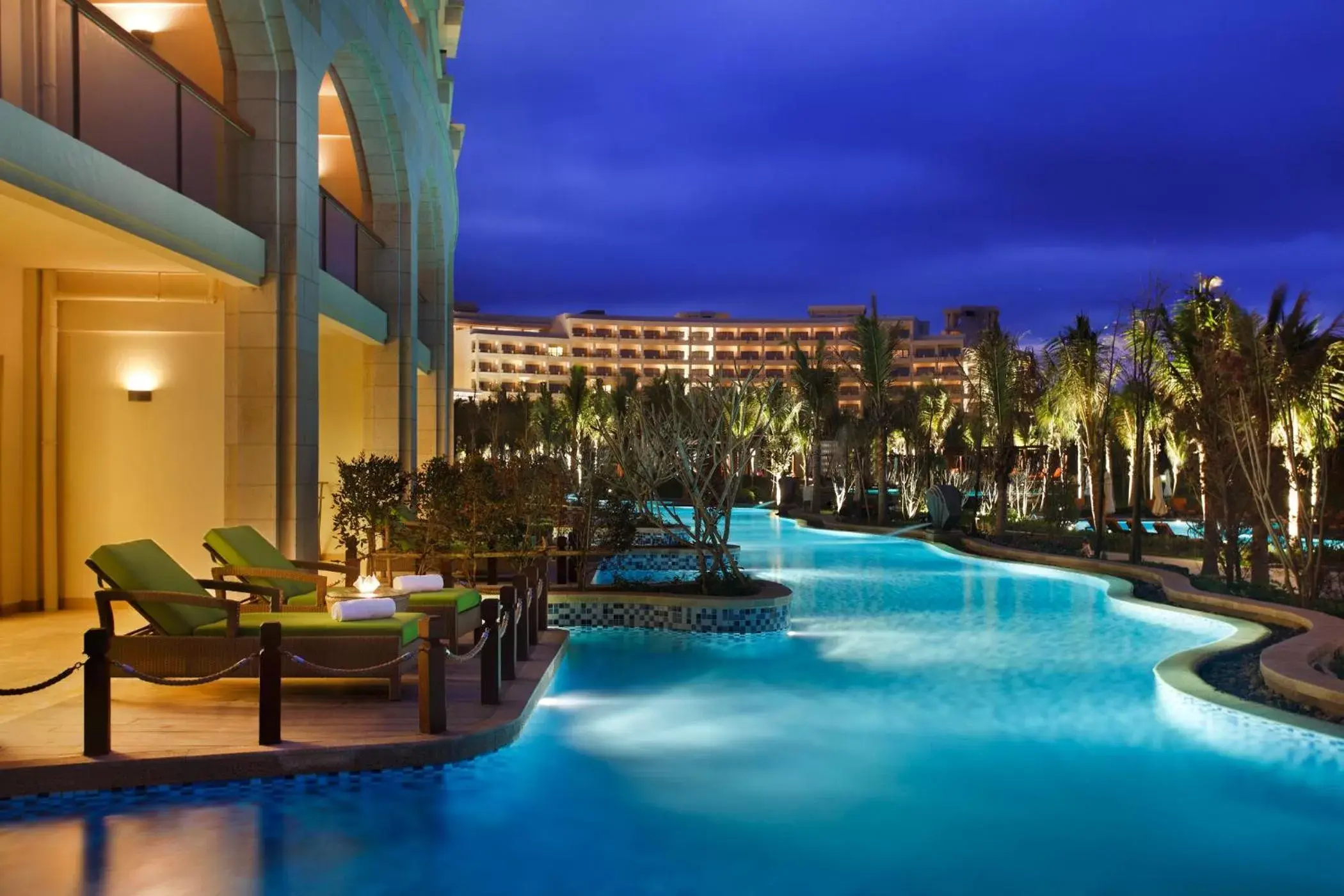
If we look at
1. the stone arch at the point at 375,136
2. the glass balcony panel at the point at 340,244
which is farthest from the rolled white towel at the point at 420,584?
the stone arch at the point at 375,136

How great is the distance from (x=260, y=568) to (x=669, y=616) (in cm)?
408

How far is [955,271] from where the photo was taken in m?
168

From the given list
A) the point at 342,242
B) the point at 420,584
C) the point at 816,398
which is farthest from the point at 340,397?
the point at 816,398

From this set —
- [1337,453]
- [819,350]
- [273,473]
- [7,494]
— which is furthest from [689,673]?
[819,350]

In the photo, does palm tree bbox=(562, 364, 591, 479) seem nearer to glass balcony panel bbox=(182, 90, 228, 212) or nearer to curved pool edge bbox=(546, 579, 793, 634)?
curved pool edge bbox=(546, 579, 793, 634)

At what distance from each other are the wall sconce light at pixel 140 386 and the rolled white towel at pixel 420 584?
3.83 metres

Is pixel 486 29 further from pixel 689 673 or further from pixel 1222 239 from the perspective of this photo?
pixel 689 673

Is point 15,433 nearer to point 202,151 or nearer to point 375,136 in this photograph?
point 202,151

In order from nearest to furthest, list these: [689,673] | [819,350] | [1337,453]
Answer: [689,673], [1337,453], [819,350]

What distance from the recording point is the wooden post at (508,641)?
774 cm

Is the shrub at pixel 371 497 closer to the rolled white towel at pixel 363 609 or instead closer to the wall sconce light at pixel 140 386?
the wall sconce light at pixel 140 386

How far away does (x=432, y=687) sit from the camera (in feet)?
20.5

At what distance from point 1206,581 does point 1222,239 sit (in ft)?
403

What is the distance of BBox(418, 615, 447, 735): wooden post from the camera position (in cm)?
621
